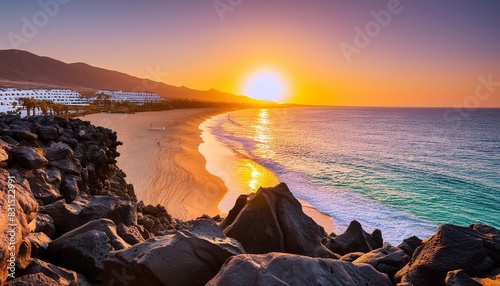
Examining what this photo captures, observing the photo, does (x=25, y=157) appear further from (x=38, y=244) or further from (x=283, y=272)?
(x=283, y=272)

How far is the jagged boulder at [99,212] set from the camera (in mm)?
7090

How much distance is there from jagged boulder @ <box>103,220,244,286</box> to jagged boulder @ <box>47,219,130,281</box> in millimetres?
537

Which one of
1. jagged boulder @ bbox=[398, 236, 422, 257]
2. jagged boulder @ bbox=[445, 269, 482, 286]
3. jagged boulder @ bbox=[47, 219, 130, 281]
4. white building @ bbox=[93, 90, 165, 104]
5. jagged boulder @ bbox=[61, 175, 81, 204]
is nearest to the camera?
jagged boulder @ bbox=[445, 269, 482, 286]

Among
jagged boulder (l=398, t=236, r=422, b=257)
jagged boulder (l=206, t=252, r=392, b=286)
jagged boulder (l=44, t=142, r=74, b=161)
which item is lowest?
jagged boulder (l=398, t=236, r=422, b=257)

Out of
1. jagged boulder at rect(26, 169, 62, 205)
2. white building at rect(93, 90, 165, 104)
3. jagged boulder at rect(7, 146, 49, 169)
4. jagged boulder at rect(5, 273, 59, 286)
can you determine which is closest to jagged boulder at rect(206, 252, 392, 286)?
jagged boulder at rect(5, 273, 59, 286)

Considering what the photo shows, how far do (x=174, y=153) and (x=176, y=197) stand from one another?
14991 mm

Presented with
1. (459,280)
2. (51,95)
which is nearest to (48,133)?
(459,280)

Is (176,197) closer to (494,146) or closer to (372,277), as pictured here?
(372,277)

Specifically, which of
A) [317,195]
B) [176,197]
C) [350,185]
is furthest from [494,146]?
[176,197]

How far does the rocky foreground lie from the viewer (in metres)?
4.34

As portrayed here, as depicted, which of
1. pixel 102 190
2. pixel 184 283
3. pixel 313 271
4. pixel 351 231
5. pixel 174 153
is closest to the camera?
pixel 313 271

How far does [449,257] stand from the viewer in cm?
527

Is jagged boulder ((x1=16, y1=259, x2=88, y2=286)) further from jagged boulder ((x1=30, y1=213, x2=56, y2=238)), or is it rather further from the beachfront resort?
the beachfront resort

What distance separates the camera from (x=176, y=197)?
19828 millimetres
